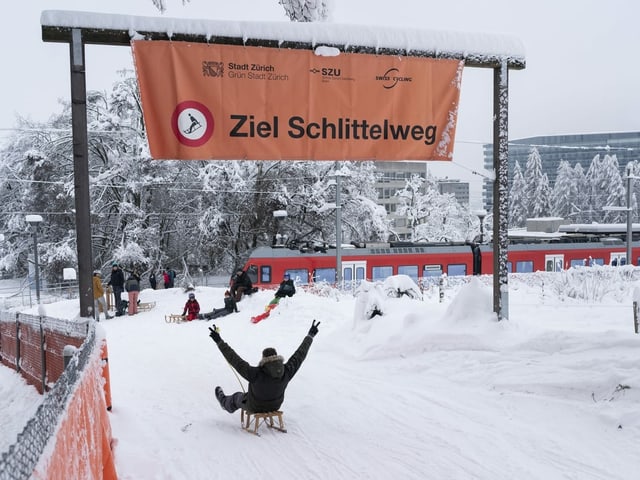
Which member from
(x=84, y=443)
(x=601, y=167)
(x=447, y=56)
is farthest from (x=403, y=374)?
(x=601, y=167)

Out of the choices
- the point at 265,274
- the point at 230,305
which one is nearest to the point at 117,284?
the point at 230,305

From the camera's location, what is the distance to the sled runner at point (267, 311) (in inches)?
560

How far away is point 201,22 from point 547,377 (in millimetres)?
6519

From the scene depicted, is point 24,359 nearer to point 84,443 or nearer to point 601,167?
point 84,443

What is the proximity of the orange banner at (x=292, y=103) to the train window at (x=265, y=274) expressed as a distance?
1470 centimetres

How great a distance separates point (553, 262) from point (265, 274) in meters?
15.1

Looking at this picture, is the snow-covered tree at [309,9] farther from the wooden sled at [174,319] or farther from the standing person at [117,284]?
the standing person at [117,284]

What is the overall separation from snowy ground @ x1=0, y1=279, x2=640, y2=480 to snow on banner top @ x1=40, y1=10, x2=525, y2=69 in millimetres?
3757

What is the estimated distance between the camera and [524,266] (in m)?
26.5

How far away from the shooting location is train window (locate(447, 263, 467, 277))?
24875mm

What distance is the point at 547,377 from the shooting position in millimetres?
6637

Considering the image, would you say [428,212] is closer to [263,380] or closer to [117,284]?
[117,284]

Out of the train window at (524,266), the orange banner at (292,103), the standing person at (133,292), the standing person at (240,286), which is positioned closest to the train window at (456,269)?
the train window at (524,266)

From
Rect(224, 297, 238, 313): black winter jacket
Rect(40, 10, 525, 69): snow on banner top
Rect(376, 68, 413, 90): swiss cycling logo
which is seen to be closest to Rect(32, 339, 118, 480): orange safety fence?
Rect(40, 10, 525, 69): snow on banner top
